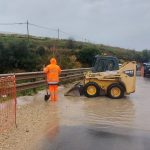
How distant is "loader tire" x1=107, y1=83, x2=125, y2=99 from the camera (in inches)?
734

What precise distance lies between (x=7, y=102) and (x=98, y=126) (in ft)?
8.22

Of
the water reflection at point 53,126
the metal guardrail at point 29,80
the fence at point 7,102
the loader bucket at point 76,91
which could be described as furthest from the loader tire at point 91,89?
the fence at point 7,102

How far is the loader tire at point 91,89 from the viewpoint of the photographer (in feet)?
62.7

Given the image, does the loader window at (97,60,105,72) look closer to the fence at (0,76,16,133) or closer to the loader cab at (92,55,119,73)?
the loader cab at (92,55,119,73)

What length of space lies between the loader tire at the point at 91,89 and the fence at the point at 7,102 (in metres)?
6.99

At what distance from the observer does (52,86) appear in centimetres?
1734

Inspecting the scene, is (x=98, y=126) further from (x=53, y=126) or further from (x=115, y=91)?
(x=115, y=91)

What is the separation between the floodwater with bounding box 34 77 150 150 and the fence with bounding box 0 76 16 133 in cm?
105

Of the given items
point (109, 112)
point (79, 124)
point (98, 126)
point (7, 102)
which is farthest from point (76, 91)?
point (98, 126)

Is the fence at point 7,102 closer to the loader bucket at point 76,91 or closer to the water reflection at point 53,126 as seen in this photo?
the water reflection at point 53,126

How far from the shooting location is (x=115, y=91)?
18.8 m

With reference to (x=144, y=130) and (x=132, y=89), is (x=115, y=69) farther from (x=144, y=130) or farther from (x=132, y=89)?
(x=144, y=130)

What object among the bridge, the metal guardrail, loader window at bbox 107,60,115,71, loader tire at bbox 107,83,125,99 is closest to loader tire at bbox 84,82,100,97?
loader tire at bbox 107,83,125,99

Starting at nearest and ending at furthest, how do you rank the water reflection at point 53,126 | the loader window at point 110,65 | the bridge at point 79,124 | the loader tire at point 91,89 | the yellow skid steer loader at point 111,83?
the bridge at point 79,124
the water reflection at point 53,126
the yellow skid steer loader at point 111,83
the loader tire at point 91,89
the loader window at point 110,65
